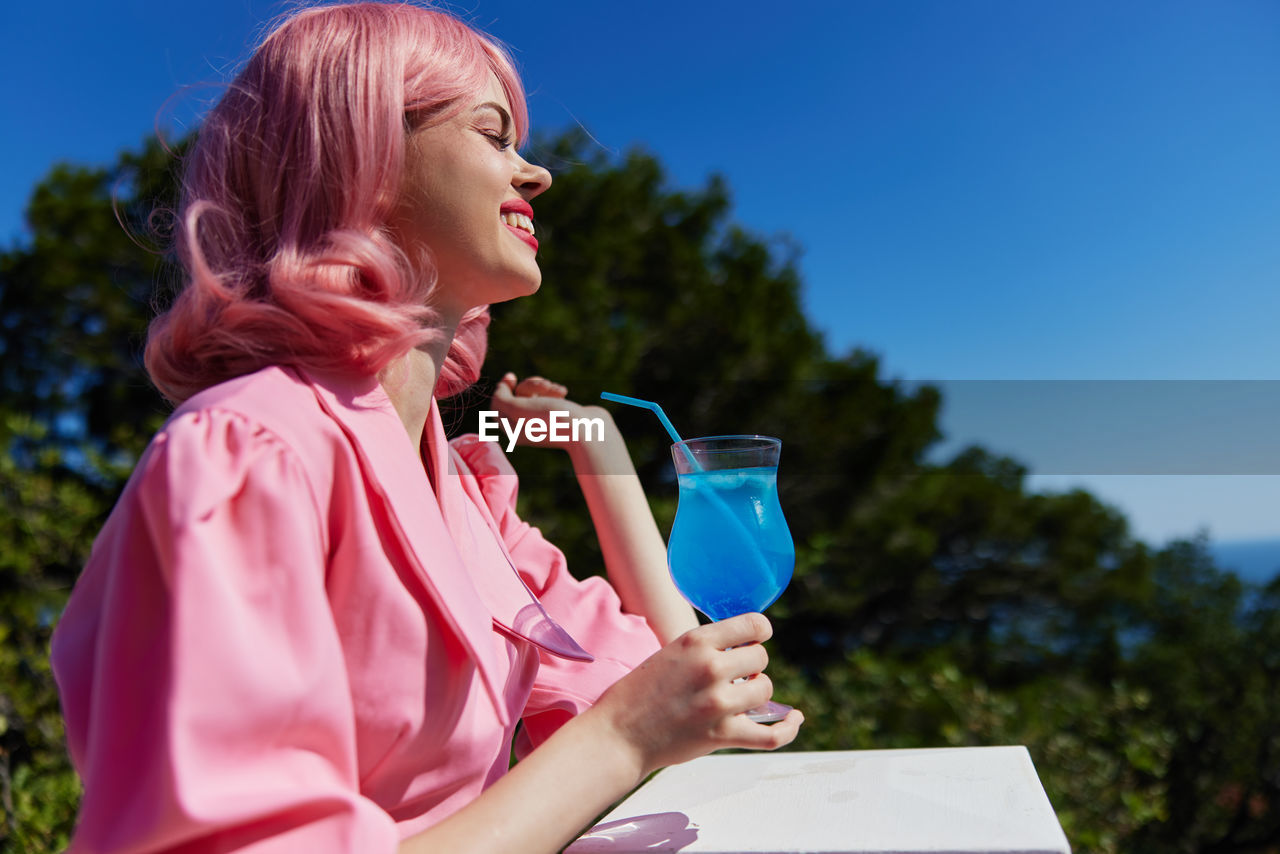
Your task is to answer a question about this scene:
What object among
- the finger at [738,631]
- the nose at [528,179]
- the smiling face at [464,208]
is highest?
the nose at [528,179]

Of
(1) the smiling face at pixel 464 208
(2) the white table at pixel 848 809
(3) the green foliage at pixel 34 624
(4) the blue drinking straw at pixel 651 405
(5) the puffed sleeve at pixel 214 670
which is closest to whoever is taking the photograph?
(5) the puffed sleeve at pixel 214 670

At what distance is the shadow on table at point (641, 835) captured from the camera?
1.25 meters

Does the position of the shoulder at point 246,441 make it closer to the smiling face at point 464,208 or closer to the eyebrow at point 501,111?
the smiling face at point 464,208

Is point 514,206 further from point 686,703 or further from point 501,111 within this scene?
point 686,703

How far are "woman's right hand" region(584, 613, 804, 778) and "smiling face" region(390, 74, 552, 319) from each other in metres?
0.64

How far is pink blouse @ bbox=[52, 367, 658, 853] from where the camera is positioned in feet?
2.91

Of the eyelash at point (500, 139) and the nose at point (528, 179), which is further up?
the eyelash at point (500, 139)

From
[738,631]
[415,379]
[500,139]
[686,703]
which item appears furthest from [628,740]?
[500,139]

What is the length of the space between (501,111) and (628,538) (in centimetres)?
83

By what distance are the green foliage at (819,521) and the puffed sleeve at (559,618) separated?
7.12ft

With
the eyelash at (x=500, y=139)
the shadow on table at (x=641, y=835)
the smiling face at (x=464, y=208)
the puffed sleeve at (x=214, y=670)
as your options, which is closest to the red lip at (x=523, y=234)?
the smiling face at (x=464, y=208)

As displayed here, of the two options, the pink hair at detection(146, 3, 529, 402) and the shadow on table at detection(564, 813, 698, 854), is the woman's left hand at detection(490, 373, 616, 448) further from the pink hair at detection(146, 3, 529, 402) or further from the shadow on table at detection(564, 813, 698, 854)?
the shadow on table at detection(564, 813, 698, 854)

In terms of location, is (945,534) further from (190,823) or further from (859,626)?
(190,823)

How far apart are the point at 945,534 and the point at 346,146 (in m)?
6.60
